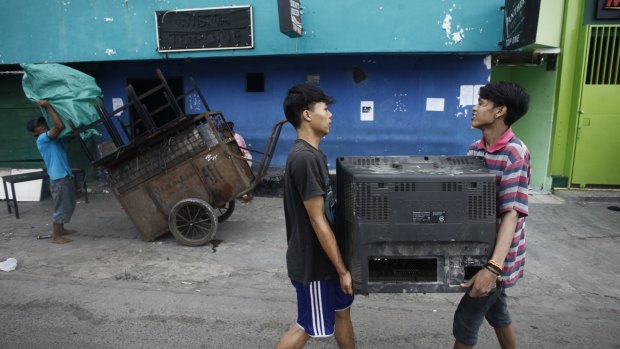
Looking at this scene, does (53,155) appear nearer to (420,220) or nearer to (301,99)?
(301,99)

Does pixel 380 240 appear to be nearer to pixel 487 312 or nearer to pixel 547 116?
pixel 487 312

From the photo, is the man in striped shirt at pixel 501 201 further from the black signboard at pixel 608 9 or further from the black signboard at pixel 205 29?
the black signboard at pixel 608 9

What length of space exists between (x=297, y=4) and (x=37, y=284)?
5710 mm

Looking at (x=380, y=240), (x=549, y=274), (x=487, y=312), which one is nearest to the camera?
(x=380, y=240)

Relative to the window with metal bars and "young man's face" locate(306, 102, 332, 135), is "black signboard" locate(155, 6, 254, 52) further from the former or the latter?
the window with metal bars

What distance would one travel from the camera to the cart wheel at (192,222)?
531cm

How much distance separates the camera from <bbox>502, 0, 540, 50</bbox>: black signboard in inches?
239

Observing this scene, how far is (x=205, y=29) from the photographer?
310 inches

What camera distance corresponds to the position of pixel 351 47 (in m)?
7.61

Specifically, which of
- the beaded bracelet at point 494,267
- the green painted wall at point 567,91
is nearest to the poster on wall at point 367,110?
the green painted wall at point 567,91

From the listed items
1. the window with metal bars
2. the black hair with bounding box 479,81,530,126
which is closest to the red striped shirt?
the black hair with bounding box 479,81,530,126

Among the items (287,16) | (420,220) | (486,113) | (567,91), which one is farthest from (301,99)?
(567,91)

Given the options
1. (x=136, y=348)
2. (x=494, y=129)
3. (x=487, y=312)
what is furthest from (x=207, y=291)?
(x=494, y=129)

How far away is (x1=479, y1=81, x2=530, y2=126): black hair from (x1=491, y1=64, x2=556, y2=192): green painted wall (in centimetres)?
675
